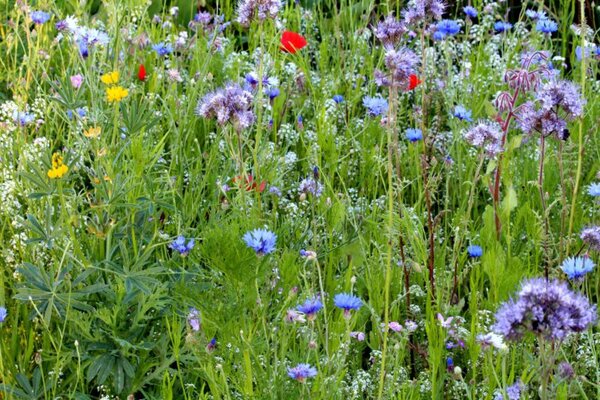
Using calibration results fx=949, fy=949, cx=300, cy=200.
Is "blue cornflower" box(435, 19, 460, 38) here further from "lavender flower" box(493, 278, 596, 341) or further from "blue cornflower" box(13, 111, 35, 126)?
"lavender flower" box(493, 278, 596, 341)

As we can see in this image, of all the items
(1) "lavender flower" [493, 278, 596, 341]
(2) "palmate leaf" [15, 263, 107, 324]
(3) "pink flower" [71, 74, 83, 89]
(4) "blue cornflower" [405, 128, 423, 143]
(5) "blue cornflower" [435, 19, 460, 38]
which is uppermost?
(5) "blue cornflower" [435, 19, 460, 38]

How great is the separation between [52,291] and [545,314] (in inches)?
44.0

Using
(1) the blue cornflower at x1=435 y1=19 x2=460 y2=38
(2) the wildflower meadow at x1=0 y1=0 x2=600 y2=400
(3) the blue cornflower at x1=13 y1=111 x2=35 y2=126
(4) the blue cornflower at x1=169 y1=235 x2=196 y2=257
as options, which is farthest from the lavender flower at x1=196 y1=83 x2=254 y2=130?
(1) the blue cornflower at x1=435 y1=19 x2=460 y2=38

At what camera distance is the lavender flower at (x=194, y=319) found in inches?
72.2

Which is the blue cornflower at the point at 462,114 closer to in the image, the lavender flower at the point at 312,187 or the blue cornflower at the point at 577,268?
the lavender flower at the point at 312,187

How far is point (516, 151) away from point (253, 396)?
1.69 meters

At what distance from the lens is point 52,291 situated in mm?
2025

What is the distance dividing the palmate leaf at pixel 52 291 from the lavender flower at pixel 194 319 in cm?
23

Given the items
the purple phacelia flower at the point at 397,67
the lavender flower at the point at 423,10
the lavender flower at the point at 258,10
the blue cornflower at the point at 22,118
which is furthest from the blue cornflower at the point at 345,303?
the blue cornflower at the point at 22,118

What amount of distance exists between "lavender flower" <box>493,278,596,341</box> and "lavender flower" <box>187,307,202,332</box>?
0.69m

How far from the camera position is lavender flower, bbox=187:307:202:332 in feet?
6.01

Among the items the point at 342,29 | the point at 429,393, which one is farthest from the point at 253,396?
the point at 342,29

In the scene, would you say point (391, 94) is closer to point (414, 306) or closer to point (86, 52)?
point (414, 306)

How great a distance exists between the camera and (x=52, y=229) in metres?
2.14
